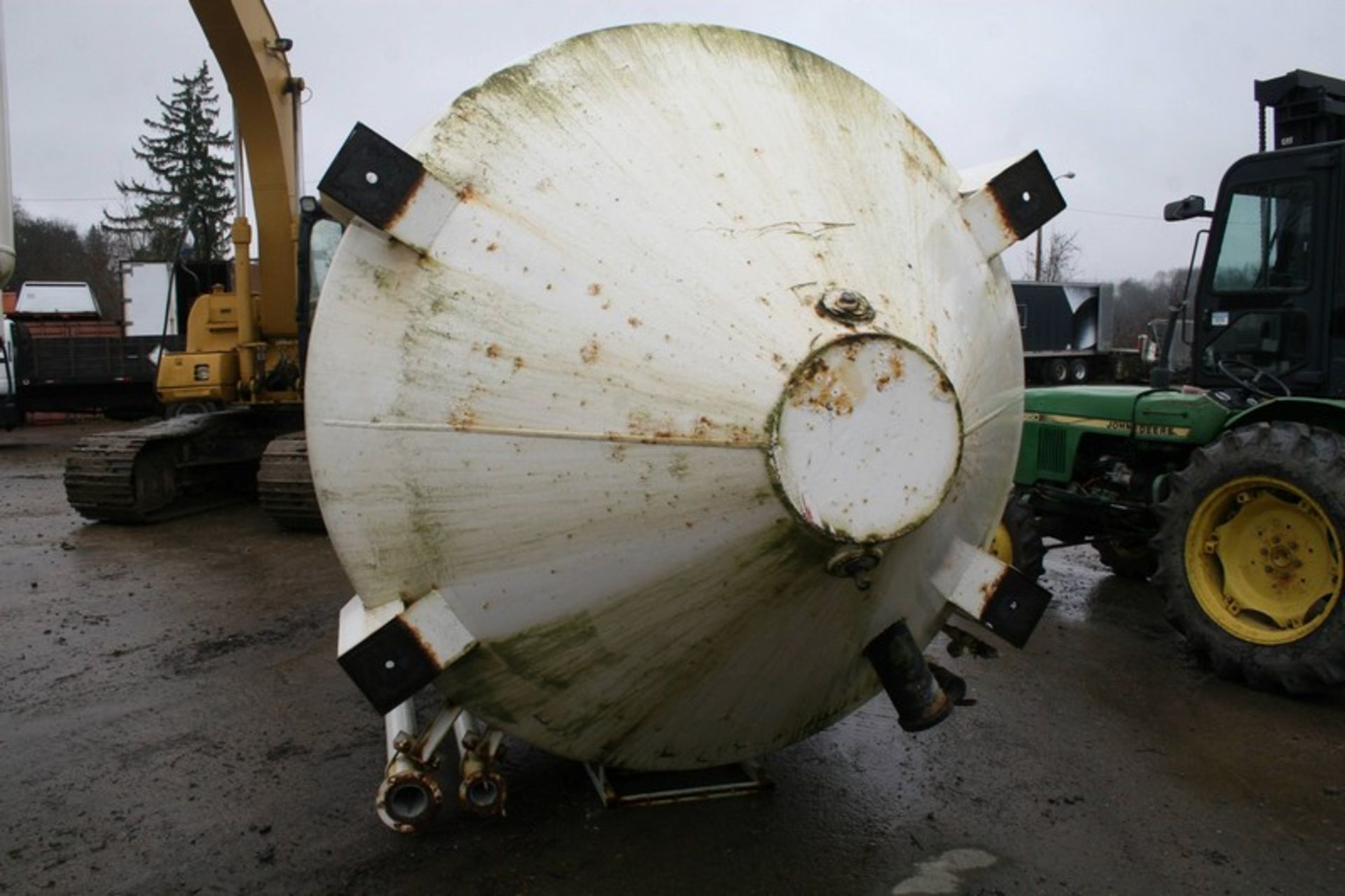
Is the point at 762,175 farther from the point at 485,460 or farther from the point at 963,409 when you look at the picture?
the point at 485,460

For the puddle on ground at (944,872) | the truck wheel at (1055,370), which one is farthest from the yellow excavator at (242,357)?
the truck wheel at (1055,370)

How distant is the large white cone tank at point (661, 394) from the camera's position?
2.24m

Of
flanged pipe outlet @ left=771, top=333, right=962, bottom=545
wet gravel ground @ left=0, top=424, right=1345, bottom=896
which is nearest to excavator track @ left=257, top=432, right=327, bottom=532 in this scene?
wet gravel ground @ left=0, top=424, right=1345, bottom=896

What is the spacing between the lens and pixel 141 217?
147 ft

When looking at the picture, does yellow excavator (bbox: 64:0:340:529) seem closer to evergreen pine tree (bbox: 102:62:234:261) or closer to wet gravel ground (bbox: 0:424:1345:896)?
wet gravel ground (bbox: 0:424:1345:896)

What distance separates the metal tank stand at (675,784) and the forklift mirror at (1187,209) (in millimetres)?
4620

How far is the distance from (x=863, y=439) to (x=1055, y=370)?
2498 centimetres

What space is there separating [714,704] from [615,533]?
0.62m

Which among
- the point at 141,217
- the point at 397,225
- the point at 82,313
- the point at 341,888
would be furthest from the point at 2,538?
the point at 141,217

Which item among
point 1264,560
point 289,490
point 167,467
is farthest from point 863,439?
point 167,467

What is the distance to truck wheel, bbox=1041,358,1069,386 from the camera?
995 inches

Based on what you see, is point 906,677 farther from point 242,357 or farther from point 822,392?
point 242,357

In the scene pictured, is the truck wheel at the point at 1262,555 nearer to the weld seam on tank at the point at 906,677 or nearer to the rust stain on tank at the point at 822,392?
the weld seam on tank at the point at 906,677

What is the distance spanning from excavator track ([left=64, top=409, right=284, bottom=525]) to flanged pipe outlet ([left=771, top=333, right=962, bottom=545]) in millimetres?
8817
